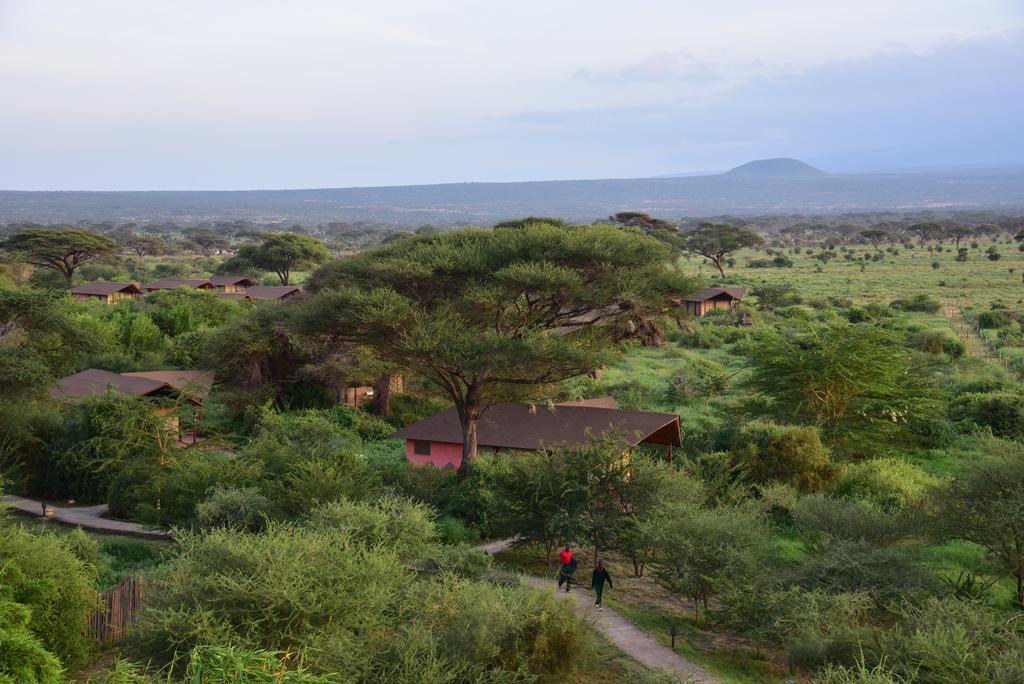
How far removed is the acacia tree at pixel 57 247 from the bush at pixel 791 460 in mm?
62760

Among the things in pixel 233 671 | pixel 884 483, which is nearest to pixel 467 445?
pixel 884 483

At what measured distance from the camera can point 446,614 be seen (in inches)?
566

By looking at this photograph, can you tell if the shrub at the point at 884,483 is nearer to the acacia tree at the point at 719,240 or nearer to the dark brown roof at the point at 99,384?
the dark brown roof at the point at 99,384

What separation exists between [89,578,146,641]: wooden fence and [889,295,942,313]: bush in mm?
59534

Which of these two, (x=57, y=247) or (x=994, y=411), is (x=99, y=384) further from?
(x=57, y=247)

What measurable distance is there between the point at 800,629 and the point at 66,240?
73.8 m

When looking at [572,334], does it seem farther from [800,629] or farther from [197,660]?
[197,660]

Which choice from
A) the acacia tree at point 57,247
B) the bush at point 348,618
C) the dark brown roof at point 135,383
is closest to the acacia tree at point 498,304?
the dark brown roof at point 135,383

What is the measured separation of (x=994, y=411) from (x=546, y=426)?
1600 centimetres

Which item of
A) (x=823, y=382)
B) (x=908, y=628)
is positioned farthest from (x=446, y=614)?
(x=823, y=382)

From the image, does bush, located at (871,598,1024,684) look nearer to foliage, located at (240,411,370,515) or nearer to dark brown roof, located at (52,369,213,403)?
foliage, located at (240,411,370,515)

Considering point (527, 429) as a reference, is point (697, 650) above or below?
below

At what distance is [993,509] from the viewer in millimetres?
18016

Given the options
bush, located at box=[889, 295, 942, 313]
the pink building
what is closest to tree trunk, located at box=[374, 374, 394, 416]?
the pink building
